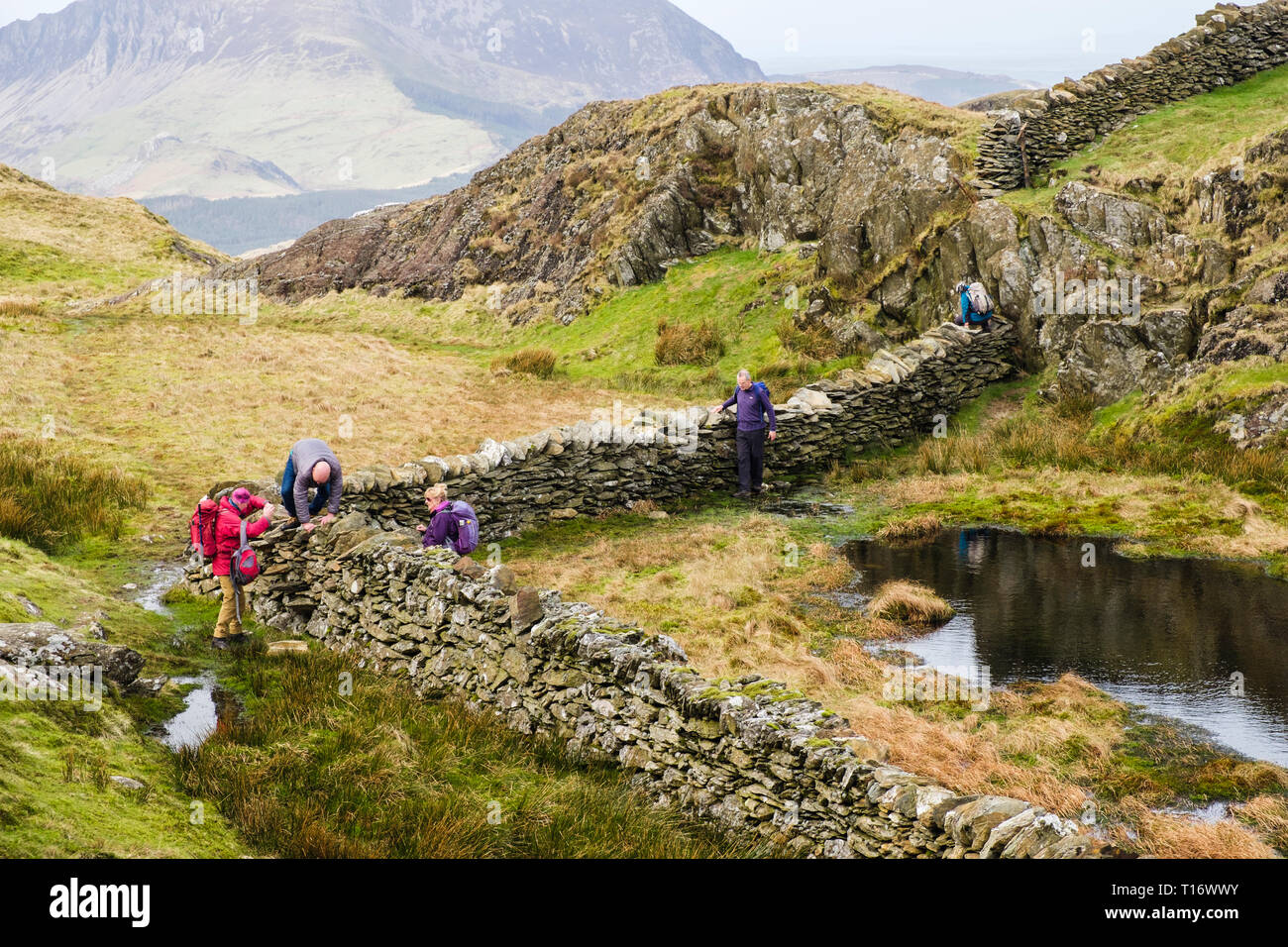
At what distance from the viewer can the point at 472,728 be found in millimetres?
8188

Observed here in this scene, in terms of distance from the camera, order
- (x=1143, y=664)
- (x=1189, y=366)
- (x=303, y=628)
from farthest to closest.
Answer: (x=1189, y=366), (x=303, y=628), (x=1143, y=664)

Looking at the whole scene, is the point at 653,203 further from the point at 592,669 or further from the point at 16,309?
the point at 592,669

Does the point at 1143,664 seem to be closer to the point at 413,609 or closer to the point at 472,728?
the point at 472,728

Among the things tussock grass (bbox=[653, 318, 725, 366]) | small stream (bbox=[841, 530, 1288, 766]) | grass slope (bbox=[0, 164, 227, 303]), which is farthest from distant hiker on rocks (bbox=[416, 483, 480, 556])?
grass slope (bbox=[0, 164, 227, 303])

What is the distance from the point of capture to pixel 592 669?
7938mm

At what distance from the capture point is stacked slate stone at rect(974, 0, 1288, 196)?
22.2 m

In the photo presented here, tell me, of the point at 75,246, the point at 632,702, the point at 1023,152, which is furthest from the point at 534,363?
the point at 75,246

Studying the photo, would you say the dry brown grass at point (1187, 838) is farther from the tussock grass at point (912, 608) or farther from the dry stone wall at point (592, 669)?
the tussock grass at point (912, 608)

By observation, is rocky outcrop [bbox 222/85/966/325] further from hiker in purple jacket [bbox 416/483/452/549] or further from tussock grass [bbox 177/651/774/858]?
tussock grass [bbox 177/651/774/858]

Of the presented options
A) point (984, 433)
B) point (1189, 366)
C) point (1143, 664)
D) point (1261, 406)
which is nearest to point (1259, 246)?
point (1189, 366)

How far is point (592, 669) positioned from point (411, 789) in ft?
6.18

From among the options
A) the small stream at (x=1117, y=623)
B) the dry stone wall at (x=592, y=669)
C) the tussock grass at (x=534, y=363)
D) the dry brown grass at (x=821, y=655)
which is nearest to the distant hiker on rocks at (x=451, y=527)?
the dry stone wall at (x=592, y=669)

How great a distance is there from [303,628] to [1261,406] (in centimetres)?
1474

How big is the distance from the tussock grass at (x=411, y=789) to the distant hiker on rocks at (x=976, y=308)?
15.2 m
